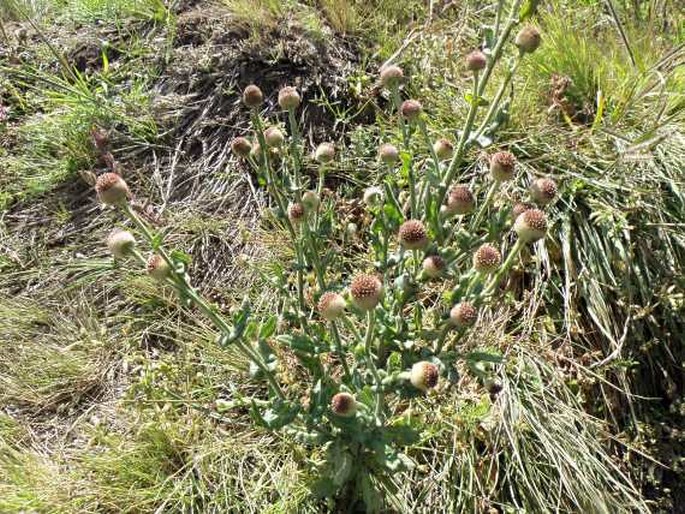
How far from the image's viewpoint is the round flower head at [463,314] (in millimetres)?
1128

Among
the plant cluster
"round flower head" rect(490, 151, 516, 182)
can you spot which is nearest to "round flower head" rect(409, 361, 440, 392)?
the plant cluster

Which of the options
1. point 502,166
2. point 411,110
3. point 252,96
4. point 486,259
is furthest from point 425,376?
point 252,96

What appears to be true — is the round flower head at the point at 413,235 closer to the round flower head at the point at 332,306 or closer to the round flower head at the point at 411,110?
the round flower head at the point at 332,306

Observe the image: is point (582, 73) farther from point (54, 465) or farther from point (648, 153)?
point (54, 465)

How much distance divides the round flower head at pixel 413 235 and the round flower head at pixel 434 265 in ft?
0.14

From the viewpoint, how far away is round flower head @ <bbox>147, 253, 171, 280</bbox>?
104 centimetres

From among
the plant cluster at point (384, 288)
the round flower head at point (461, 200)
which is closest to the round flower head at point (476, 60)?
the plant cluster at point (384, 288)

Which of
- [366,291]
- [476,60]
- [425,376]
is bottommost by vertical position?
[425,376]

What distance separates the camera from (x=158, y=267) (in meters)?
1.04

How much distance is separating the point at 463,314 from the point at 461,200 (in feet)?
0.71

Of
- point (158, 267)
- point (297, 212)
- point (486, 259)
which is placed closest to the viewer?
point (158, 267)

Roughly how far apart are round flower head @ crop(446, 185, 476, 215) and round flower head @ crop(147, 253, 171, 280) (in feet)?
1.79

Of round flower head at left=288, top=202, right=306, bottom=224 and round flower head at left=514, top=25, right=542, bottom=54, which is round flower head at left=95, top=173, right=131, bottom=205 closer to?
round flower head at left=288, top=202, right=306, bottom=224

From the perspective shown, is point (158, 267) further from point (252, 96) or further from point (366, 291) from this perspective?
point (252, 96)
